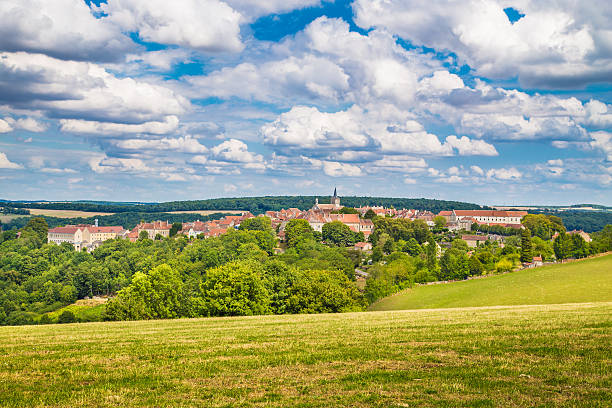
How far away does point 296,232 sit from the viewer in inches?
5851

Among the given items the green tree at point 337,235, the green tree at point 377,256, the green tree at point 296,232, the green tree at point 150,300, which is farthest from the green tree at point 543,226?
the green tree at point 150,300

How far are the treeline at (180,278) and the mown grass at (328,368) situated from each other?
25670mm

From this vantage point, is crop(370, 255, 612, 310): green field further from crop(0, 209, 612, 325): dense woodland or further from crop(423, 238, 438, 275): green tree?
crop(423, 238, 438, 275): green tree

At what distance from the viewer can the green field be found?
192ft

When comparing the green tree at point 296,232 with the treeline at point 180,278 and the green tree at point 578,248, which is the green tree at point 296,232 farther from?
the green tree at point 578,248

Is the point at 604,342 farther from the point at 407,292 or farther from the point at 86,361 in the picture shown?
the point at 407,292

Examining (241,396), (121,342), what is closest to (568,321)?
(241,396)

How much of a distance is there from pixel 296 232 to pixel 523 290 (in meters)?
88.0

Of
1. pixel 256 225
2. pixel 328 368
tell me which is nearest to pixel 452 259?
pixel 256 225

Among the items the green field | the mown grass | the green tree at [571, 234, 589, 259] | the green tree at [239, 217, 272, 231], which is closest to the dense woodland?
the green tree at [571, 234, 589, 259]

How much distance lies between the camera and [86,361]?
1427 centimetres

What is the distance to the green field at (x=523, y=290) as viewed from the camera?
192ft

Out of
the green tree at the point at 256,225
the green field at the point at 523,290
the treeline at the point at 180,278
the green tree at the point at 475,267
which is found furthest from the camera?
the green tree at the point at 256,225

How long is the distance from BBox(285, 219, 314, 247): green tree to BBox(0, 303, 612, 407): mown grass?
410ft
